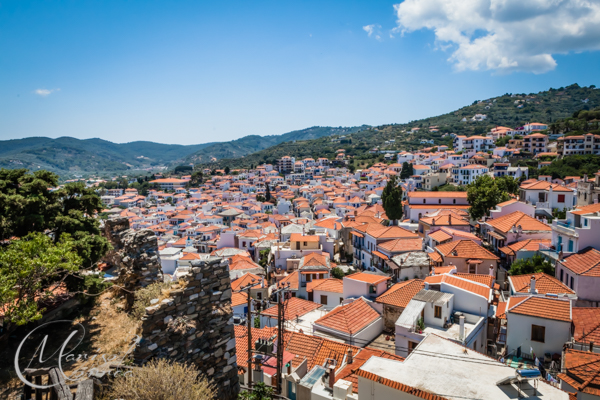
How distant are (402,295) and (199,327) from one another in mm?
13456

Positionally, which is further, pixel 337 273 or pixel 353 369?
pixel 337 273

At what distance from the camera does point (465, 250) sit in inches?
905

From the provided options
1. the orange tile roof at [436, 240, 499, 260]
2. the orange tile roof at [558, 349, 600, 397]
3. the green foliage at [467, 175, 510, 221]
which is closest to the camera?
the orange tile roof at [558, 349, 600, 397]

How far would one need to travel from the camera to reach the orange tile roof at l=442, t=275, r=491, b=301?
15992mm

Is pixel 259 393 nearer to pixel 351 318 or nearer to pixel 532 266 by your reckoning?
pixel 351 318

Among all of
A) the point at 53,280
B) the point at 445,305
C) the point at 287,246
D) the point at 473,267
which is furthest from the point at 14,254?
the point at 287,246

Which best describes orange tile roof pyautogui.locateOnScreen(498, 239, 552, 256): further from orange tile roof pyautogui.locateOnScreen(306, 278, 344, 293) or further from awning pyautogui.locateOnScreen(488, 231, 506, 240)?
orange tile roof pyautogui.locateOnScreen(306, 278, 344, 293)

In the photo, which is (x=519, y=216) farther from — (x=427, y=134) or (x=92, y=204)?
(x=427, y=134)

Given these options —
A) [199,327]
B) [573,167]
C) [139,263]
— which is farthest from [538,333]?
[573,167]

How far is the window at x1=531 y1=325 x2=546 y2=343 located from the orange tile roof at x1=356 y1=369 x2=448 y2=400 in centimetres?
857

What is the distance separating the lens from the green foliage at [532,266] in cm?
1909

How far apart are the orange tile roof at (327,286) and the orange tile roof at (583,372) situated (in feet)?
42.4

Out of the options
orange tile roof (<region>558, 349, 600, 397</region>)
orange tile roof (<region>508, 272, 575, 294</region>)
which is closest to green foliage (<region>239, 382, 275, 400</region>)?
orange tile roof (<region>558, 349, 600, 397</region>)

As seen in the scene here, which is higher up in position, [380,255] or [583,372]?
[583,372]
